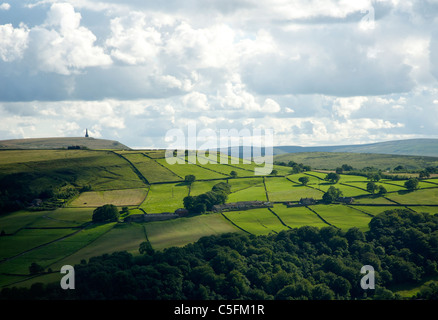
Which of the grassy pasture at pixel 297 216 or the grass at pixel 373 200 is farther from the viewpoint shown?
the grass at pixel 373 200

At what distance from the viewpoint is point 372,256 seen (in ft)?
321

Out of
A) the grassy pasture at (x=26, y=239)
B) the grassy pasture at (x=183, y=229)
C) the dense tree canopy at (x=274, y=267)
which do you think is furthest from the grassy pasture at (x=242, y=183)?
the grassy pasture at (x=26, y=239)

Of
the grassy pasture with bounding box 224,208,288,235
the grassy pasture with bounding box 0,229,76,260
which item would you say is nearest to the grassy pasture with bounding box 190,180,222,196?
the grassy pasture with bounding box 224,208,288,235

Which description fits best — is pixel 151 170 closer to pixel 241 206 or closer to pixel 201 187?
pixel 201 187

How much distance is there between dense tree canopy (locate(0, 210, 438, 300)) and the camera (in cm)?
7844

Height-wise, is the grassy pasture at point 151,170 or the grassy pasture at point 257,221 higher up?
the grassy pasture at point 151,170

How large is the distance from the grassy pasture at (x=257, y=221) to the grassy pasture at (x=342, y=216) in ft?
47.4

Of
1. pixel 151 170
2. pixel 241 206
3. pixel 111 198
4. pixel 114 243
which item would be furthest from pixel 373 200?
pixel 151 170

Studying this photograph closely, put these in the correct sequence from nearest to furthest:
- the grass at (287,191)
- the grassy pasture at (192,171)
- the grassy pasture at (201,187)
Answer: the grass at (287,191)
the grassy pasture at (201,187)
the grassy pasture at (192,171)

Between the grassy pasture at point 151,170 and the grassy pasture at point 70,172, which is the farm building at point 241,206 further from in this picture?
the grassy pasture at point 70,172

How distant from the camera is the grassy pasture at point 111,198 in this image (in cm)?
13762

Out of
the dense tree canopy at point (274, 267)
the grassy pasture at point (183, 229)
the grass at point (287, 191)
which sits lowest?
the dense tree canopy at point (274, 267)

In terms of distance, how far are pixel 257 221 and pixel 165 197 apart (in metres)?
38.5
